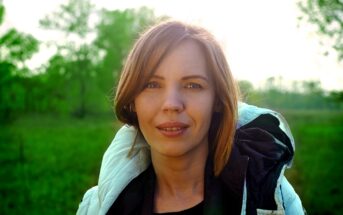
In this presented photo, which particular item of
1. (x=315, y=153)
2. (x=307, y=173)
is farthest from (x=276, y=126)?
(x=315, y=153)

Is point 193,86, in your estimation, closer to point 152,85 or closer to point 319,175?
point 152,85

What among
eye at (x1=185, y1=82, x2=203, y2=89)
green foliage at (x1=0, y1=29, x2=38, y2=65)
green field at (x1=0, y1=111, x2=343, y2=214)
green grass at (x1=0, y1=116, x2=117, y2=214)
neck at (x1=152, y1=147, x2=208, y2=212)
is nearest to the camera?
eye at (x1=185, y1=82, x2=203, y2=89)

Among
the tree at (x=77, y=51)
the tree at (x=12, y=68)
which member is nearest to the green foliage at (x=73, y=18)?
the tree at (x=77, y=51)

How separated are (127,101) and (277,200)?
80 centimetres

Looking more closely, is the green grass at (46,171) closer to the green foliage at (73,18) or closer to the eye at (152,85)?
the eye at (152,85)

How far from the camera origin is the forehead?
216cm

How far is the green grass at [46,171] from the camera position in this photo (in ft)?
19.3

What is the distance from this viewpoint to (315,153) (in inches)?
639

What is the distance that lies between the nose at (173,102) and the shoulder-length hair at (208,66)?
13 cm

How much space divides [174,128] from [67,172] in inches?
444

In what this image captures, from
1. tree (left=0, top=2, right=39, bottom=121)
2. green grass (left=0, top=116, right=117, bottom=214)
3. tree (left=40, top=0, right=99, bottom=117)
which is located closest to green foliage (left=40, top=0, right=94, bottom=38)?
tree (left=40, top=0, right=99, bottom=117)

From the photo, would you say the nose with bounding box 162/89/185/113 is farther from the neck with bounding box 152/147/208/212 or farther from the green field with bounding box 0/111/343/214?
the green field with bounding box 0/111/343/214

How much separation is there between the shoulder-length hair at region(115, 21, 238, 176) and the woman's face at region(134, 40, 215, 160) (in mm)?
32

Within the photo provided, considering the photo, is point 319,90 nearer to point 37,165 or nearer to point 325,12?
point 325,12
